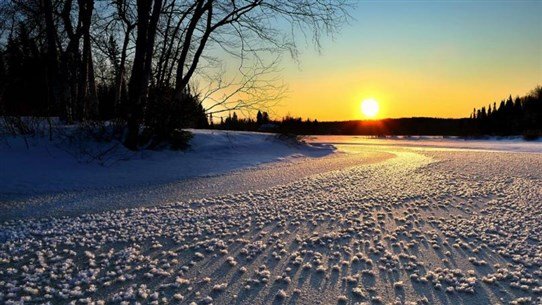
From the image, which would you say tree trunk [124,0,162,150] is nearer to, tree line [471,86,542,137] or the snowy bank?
the snowy bank

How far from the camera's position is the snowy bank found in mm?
6020

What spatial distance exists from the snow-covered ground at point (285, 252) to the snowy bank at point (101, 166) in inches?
77.3

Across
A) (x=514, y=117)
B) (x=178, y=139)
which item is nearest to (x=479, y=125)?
(x=514, y=117)

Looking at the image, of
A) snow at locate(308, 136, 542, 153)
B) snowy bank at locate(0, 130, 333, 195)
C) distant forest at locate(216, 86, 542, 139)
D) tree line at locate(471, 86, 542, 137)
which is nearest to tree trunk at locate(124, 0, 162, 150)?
snowy bank at locate(0, 130, 333, 195)

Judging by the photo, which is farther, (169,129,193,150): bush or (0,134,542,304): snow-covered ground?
(169,129,193,150): bush

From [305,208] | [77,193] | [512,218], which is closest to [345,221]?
[305,208]

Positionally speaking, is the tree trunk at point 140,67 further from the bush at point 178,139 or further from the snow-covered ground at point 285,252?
the snow-covered ground at point 285,252

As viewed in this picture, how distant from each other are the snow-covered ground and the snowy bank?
6.44ft

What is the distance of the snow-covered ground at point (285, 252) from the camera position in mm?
2475

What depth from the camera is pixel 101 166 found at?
7164 mm

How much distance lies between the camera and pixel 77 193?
5574mm

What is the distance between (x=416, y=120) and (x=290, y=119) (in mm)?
60267

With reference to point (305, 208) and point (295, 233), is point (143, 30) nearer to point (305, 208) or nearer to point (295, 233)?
point (305, 208)

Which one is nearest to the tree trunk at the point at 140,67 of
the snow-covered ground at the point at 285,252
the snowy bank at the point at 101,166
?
the snowy bank at the point at 101,166
